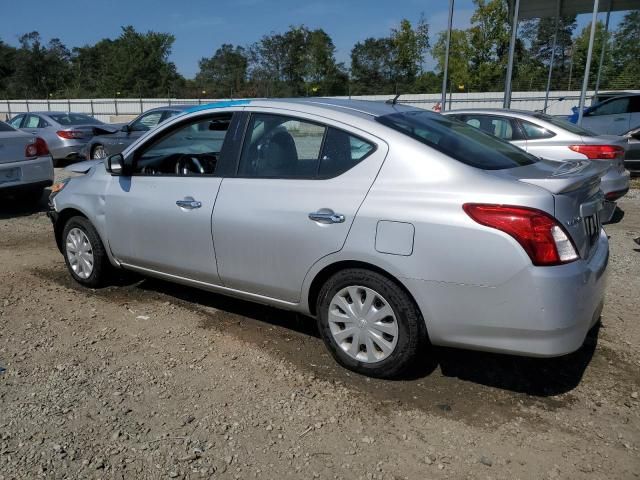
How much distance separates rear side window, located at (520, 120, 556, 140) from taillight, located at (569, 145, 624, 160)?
361mm

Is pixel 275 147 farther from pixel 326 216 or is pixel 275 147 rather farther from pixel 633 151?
pixel 633 151

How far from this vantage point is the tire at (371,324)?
10.0ft

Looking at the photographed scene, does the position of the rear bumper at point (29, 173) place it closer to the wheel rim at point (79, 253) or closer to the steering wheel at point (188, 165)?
the wheel rim at point (79, 253)

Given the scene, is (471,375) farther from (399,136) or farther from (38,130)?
(38,130)

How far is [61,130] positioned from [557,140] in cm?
1183

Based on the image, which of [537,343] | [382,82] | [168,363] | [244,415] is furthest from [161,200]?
[382,82]

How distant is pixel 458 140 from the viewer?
11.3 ft

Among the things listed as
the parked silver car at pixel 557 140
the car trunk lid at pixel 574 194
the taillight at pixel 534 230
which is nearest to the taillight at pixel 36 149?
the parked silver car at pixel 557 140

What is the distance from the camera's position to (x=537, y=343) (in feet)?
9.11

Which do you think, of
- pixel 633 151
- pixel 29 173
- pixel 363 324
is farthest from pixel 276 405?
pixel 633 151

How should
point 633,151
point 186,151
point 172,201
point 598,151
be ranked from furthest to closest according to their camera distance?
point 633,151 < point 598,151 < point 186,151 < point 172,201

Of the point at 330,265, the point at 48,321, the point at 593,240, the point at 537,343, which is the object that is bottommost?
the point at 48,321

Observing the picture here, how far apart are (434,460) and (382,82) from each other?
59.0 m

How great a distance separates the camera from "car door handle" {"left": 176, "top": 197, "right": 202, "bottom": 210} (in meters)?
3.80
